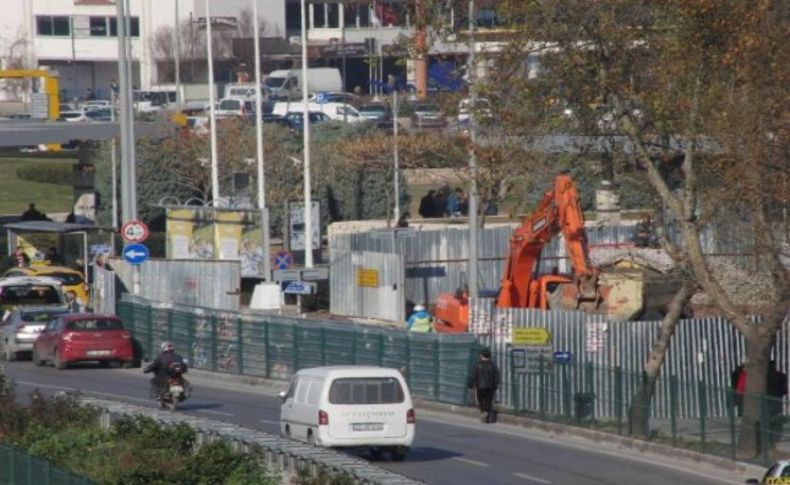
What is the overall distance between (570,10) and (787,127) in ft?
12.8

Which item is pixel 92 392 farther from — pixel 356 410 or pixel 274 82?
pixel 274 82

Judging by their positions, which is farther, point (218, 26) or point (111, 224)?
point (218, 26)

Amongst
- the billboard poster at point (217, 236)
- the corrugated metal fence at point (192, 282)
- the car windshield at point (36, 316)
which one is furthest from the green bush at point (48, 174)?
the car windshield at point (36, 316)

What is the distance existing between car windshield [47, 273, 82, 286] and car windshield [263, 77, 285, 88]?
205 ft

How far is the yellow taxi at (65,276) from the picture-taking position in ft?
184

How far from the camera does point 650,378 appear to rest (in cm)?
3344

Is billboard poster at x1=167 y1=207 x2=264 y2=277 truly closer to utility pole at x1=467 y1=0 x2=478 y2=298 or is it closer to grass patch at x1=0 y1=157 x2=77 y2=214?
utility pole at x1=467 y1=0 x2=478 y2=298

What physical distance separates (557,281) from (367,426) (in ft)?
52.6

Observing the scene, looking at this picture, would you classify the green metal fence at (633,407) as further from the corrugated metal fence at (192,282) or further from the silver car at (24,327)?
the silver car at (24,327)

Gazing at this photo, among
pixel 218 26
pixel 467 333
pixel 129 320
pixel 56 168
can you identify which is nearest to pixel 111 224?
pixel 56 168

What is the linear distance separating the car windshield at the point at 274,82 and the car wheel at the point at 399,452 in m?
89.7

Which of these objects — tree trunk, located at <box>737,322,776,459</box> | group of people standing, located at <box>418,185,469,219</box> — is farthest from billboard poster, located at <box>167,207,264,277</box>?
tree trunk, located at <box>737,322,776,459</box>

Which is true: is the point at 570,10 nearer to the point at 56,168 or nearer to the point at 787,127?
the point at 787,127

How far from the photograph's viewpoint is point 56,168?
305 ft
